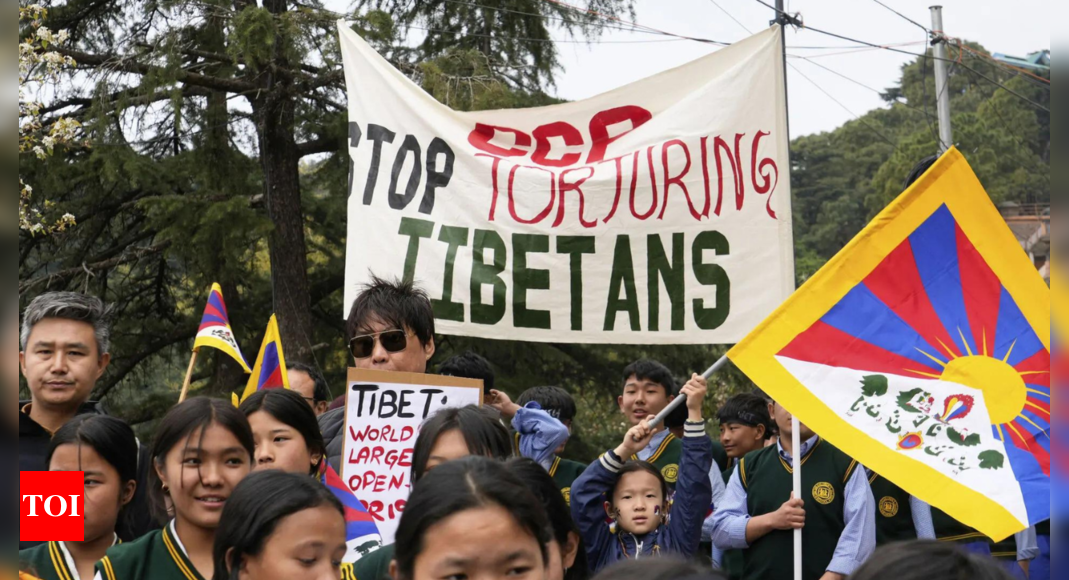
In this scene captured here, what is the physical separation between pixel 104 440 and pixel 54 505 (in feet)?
1.21

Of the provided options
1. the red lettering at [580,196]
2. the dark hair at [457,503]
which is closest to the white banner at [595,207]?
the red lettering at [580,196]

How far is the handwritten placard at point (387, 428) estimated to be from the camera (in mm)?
4262

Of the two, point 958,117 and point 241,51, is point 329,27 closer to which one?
point 241,51

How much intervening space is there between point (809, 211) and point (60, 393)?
5304 cm

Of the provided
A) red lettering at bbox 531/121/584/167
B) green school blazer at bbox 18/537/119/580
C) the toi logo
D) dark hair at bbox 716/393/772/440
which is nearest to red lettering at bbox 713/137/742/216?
red lettering at bbox 531/121/584/167

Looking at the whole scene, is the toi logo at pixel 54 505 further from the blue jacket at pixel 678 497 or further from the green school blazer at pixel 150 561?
the blue jacket at pixel 678 497

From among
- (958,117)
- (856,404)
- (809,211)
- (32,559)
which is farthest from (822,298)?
(809,211)

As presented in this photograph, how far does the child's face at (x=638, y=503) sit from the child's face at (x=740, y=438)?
1.65 meters

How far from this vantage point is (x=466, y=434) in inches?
144

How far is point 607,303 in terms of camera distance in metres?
5.47

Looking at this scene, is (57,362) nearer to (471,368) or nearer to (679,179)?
(471,368)

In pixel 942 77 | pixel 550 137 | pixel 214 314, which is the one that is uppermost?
pixel 942 77

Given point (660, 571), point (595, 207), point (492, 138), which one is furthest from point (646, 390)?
point (660, 571)

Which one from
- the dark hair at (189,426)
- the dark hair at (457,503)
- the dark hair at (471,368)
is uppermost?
the dark hair at (471,368)
